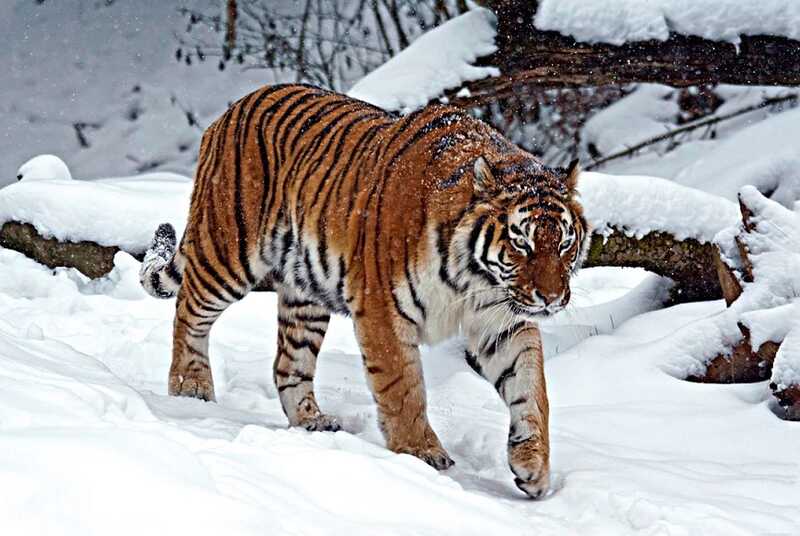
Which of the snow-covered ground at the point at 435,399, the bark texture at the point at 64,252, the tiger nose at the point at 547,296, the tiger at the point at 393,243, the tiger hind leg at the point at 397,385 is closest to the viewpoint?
the snow-covered ground at the point at 435,399

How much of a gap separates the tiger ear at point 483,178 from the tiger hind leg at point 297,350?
1290 mm

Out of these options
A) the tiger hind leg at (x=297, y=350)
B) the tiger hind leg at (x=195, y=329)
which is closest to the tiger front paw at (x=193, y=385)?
the tiger hind leg at (x=195, y=329)

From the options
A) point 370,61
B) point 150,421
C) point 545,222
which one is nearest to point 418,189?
point 545,222

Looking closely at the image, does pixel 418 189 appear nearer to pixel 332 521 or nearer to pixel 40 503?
pixel 332 521

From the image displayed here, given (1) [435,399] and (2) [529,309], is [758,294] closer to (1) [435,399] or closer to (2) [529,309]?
(1) [435,399]

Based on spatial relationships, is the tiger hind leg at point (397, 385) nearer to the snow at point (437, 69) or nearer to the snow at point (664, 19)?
the snow at point (437, 69)

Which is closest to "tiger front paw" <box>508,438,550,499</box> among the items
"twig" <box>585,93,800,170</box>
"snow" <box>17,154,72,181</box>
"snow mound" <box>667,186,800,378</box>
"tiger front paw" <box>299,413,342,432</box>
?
"tiger front paw" <box>299,413,342,432</box>

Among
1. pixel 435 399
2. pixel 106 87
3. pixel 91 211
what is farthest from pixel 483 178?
pixel 106 87

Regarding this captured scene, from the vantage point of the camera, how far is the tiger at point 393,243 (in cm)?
370

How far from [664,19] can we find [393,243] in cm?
324

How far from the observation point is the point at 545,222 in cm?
365

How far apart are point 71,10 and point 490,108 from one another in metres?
6.62

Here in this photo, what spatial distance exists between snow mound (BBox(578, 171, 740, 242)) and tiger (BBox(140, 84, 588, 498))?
1803mm

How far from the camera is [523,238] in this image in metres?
3.63
